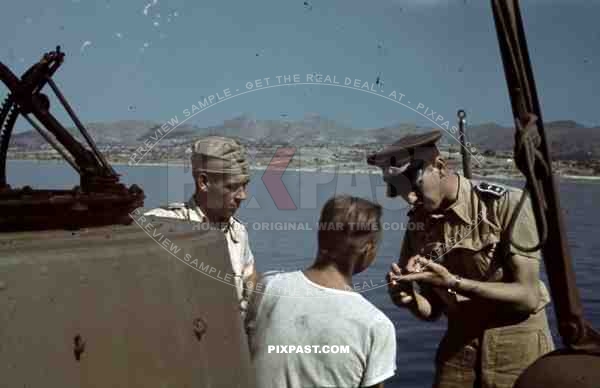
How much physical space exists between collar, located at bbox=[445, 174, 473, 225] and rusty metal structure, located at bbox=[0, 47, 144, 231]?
4.72 feet

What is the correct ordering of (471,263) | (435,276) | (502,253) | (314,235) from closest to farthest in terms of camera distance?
(435,276) → (502,253) → (471,263) → (314,235)

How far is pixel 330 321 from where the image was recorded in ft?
9.19

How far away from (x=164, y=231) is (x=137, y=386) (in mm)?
573

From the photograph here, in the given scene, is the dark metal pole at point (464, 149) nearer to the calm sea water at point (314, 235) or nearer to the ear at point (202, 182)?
the calm sea water at point (314, 235)

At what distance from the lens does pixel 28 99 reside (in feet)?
10.0

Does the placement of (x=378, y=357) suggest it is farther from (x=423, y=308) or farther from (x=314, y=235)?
(x=314, y=235)

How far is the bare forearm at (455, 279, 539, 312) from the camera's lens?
3652 mm

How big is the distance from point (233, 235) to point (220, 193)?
A: 7.3 inches

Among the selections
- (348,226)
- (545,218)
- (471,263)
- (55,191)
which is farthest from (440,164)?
(55,191)

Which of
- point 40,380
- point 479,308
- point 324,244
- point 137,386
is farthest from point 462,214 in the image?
point 40,380

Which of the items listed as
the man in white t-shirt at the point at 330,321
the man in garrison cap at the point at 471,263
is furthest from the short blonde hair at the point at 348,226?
the man in garrison cap at the point at 471,263

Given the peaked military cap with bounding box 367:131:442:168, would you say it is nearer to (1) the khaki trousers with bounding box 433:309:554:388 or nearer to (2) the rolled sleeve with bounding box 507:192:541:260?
(2) the rolled sleeve with bounding box 507:192:541:260

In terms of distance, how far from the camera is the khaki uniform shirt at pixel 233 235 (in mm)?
3805

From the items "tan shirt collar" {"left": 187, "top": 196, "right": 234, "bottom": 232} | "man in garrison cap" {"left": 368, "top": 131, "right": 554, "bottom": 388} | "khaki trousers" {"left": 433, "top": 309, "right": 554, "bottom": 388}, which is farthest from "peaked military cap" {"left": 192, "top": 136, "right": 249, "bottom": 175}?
"khaki trousers" {"left": 433, "top": 309, "right": 554, "bottom": 388}
